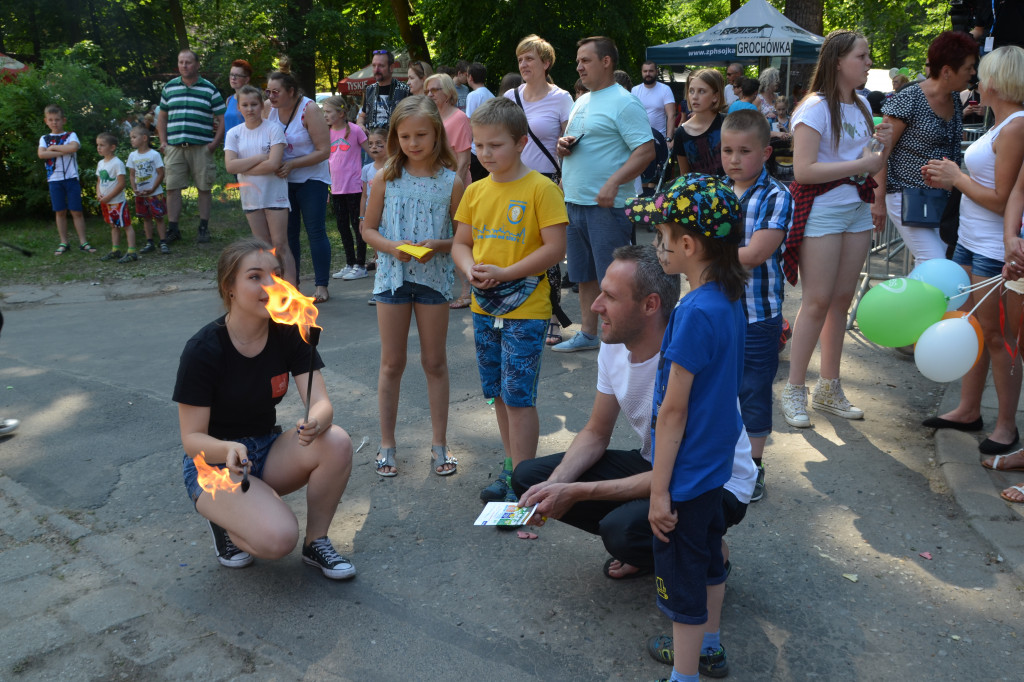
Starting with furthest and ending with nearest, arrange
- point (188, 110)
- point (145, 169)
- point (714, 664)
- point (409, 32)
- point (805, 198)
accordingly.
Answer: point (409, 32) < point (188, 110) < point (145, 169) < point (805, 198) < point (714, 664)

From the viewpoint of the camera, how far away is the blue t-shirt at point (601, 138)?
18.4ft

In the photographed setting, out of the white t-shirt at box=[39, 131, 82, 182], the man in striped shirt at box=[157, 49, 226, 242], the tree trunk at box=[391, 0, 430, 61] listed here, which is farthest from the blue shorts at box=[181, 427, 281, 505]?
the tree trunk at box=[391, 0, 430, 61]

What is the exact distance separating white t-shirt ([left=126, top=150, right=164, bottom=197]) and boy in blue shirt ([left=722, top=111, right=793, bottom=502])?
27.3 ft

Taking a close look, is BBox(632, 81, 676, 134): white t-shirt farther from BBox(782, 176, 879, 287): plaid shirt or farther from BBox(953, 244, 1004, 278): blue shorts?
BBox(953, 244, 1004, 278): blue shorts

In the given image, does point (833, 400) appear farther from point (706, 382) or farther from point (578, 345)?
point (706, 382)

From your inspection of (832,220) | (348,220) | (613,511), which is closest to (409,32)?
(348,220)

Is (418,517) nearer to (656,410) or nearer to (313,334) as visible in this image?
(313,334)

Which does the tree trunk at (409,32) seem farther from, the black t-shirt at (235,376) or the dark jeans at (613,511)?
the dark jeans at (613,511)

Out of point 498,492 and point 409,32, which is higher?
point 409,32

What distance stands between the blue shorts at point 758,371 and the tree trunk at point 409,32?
68.5ft

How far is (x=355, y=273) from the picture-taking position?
9.05 meters

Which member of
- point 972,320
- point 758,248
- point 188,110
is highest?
point 188,110

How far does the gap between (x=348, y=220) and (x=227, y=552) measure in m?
5.84

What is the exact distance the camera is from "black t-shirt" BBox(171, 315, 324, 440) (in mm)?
3312
